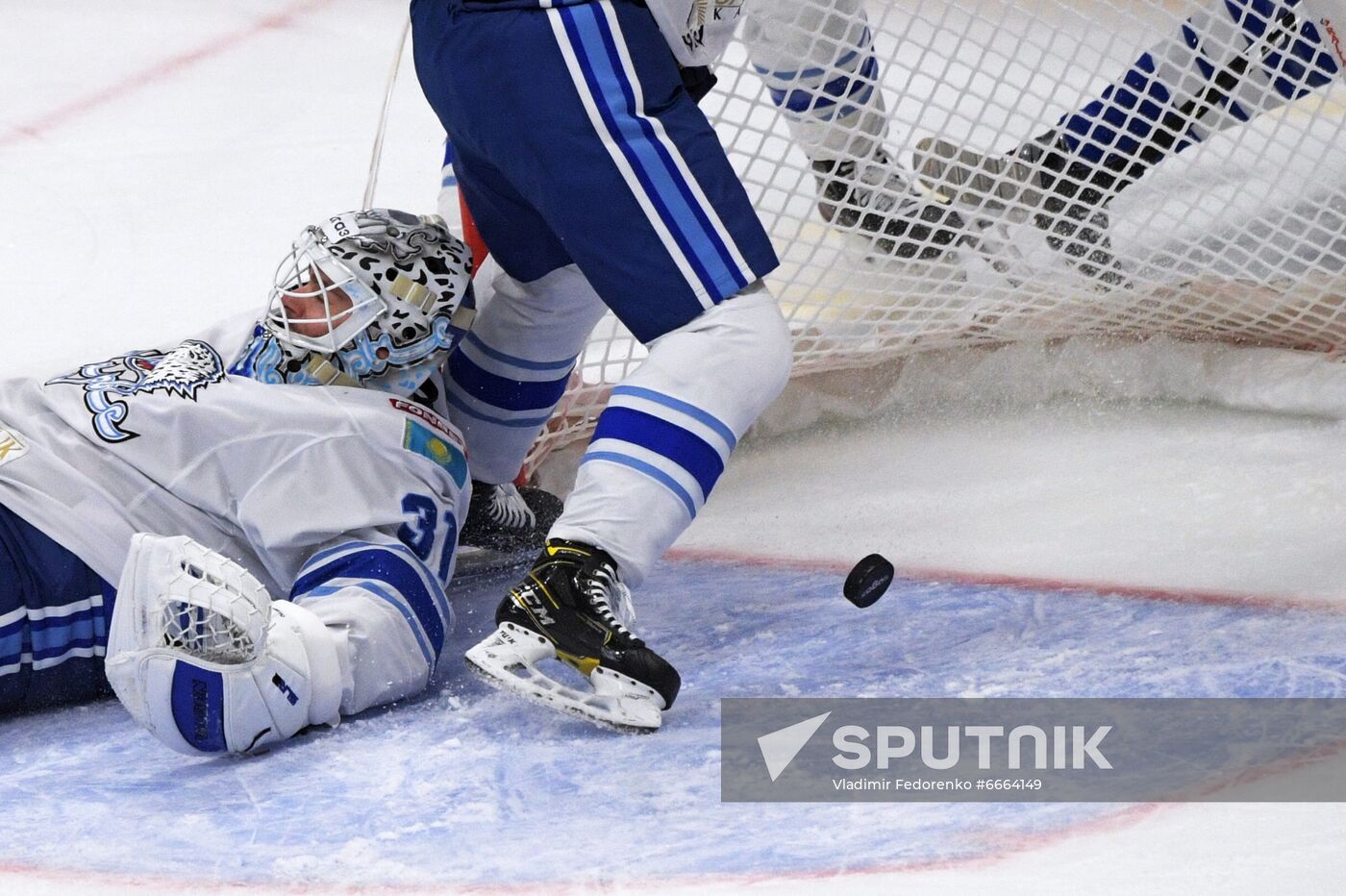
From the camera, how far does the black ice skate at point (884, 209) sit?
221 centimetres

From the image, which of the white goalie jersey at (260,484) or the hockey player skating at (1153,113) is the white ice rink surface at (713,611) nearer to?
the white goalie jersey at (260,484)

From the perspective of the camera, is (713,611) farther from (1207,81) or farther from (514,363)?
(1207,81)

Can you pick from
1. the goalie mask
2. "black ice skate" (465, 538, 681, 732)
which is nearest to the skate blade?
"black ice skate" (465, 538, 681, 732)

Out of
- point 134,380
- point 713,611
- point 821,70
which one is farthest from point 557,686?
point 821,70

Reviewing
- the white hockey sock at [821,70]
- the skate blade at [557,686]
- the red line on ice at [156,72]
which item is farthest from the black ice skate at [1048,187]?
the red line on ice at [156,72]

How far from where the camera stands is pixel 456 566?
2199 mm

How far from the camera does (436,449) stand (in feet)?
6.09

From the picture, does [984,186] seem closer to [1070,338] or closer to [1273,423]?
[1070,338]

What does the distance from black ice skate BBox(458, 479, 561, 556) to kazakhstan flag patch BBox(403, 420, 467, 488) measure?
0.31m

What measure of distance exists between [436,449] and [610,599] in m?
0.35

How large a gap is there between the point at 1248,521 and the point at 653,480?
83cm

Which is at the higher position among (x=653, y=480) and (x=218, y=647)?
(x=653, y=480)

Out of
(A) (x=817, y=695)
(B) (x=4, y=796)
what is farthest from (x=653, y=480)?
(B) (x=4, y=796)

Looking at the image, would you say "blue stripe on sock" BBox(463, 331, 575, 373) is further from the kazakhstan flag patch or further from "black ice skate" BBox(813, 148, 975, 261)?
"black ice skate" BBox(813, 148, 975, 261)
